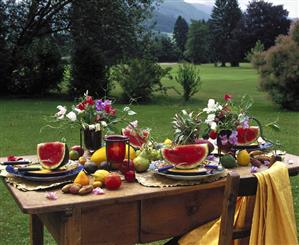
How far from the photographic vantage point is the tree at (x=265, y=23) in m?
60.1

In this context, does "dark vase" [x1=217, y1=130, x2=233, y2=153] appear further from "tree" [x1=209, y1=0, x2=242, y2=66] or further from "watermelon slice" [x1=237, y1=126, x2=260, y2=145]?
"tree" [x1=209, y1=0, x2=242, y2=66]

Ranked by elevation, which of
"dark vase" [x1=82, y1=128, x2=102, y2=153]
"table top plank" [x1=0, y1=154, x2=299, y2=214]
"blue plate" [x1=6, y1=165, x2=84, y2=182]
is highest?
"dark vase" [x1=82, y1=128, x2=102, y2=153]

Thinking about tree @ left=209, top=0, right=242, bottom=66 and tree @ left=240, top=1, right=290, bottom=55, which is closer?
tree @ left=240, top=1, right=290, bottom=55

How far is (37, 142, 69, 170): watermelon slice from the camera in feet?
9.64

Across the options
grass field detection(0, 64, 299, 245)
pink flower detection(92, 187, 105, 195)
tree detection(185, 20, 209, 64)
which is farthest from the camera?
tree detection(185, 20, 209, 64)

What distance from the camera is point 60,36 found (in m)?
23.3

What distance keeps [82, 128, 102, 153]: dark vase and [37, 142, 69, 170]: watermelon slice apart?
1.60 feet

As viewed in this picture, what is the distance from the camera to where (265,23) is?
2367 inches

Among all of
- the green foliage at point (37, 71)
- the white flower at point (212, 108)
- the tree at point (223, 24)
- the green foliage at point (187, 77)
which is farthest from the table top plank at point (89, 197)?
the tree at point (223, 24)

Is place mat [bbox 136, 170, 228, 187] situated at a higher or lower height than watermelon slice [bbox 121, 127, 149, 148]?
lower

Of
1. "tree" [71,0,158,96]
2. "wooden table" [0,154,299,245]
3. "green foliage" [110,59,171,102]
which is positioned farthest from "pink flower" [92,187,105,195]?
"tree" [71,0,158,96]

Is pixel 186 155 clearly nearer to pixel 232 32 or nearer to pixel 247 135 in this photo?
pixel 247 135

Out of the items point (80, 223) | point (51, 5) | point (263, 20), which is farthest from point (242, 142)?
point (263, 20)

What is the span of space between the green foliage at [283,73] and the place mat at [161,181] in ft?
43.9
